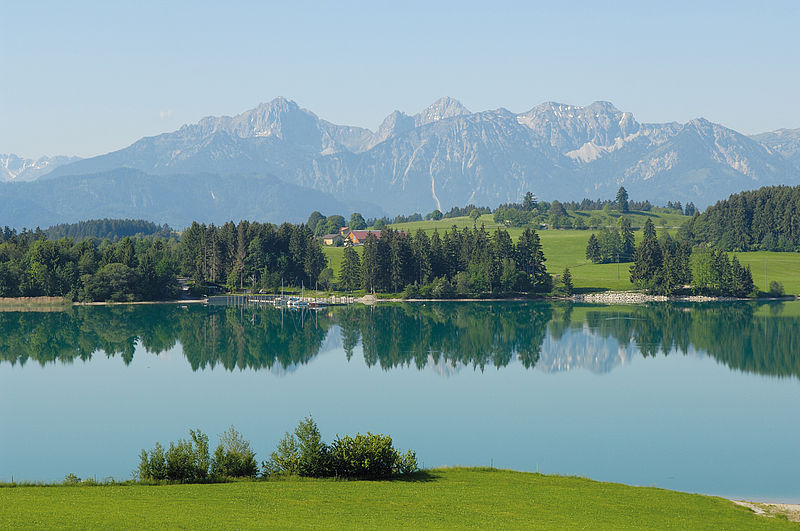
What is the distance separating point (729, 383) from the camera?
73.5 meters

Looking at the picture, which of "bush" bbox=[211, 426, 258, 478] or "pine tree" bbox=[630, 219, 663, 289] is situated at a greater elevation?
"pine tree" bbox=[630, 219, 663, 289]

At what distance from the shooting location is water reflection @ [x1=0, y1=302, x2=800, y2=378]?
8856cm

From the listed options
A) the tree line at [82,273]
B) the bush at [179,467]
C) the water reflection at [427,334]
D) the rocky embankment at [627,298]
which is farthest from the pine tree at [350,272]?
the bush at [179,467]

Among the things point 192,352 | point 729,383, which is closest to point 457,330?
point 192,352

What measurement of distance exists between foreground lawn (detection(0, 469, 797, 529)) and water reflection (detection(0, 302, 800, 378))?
49.2 meters

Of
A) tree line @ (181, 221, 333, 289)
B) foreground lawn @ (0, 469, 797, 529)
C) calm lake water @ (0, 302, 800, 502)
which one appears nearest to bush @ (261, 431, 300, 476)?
foreground lawn @ (0, 469, 797, 529)

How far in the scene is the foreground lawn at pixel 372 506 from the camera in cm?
2620

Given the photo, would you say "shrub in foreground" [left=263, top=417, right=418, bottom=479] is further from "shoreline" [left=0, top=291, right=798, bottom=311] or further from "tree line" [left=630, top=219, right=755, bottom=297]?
"tree line" [left=630, top=219, right=755, bottom=297]

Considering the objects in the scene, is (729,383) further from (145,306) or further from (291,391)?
(145,306)

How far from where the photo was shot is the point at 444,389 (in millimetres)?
69938

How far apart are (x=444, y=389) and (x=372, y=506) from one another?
4118 centimetres

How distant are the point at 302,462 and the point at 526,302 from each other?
123449mm

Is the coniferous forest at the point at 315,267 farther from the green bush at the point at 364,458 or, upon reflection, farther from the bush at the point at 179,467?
the green bush at the point at 364,458

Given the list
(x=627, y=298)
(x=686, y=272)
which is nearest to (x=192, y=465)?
(x=627, y=298)
